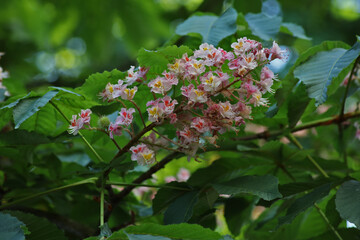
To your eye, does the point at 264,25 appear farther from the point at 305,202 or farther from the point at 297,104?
the point at 305,202

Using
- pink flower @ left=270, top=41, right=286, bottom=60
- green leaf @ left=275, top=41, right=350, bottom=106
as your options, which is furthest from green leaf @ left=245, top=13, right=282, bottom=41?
pink flower @ left=270, top=41, right=286, bottom=60

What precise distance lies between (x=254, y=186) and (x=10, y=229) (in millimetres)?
537

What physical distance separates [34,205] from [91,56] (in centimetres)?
140

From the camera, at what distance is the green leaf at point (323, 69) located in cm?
98

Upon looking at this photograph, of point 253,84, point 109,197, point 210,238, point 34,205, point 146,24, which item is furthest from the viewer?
point 146,24

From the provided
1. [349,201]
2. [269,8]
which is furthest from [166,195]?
[269,8]

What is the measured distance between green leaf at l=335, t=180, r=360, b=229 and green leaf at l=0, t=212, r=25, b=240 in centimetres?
66

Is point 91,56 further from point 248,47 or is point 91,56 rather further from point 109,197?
point 248,47

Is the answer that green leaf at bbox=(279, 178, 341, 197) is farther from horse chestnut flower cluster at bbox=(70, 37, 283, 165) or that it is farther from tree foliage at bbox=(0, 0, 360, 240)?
horse chestnut flower cluster at bbox=(70, 37, 283, 165)

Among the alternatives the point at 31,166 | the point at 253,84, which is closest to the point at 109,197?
the point at 31,166

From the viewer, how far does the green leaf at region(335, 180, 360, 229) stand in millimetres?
909

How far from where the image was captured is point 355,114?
4.53 ft

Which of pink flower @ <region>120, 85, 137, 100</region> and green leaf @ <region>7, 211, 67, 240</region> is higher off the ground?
pink flower @ <region>120, 85, 137, 100</region>

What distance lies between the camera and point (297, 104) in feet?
3.96
